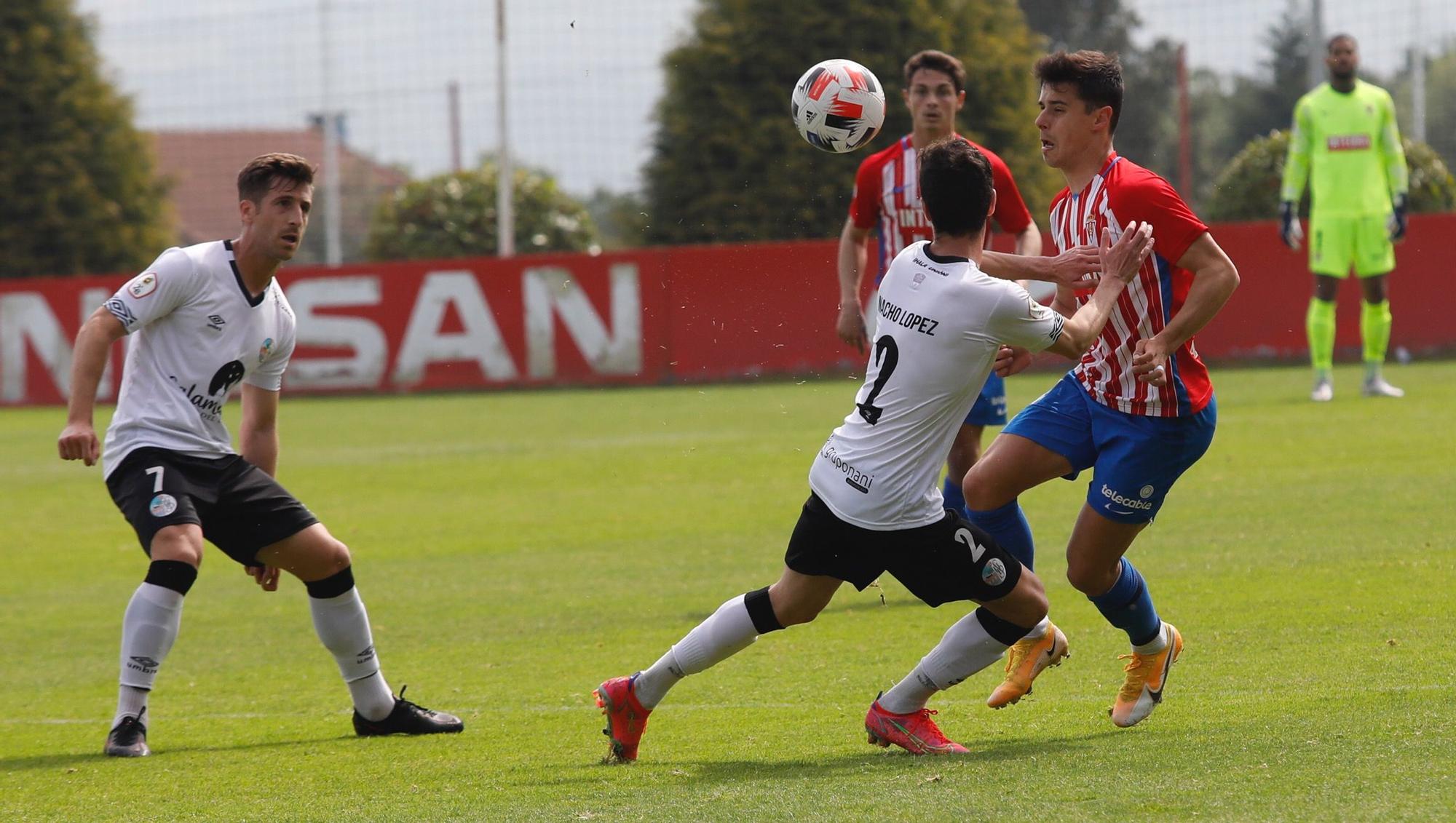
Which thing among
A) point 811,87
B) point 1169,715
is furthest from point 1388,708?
point 811,87

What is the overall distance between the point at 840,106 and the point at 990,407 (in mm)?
1655

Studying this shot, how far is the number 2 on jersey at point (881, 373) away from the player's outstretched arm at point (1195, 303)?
0.73 metres

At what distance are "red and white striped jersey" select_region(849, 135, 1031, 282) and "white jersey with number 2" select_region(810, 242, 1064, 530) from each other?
2.89 m

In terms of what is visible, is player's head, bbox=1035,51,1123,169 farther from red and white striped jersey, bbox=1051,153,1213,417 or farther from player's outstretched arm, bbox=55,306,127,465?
player's outstretched arm, bbox=55,306,127,465

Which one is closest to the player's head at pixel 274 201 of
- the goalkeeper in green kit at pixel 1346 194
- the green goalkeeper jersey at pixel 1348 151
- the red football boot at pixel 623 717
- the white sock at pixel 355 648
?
the white sock at pixel 355 648

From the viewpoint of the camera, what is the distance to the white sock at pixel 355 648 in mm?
5633

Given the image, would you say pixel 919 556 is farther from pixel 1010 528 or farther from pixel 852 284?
pixel 852 284

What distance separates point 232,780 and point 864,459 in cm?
210

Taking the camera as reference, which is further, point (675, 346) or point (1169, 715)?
point (675, 346)

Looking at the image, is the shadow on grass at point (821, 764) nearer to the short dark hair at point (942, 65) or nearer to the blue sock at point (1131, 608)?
the blue sock at point (1131, 608)

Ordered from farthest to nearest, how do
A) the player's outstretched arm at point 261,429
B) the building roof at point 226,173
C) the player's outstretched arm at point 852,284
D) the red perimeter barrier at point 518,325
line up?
the building roof at point 226,173 → the red perimeter barrier at point 518,325 → the player's outstretched arm at point 852,284 → the player's outstretched arm at point 261,429

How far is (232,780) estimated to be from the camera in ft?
16.0

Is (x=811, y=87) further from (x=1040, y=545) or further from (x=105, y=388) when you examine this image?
(x=105, y=388)

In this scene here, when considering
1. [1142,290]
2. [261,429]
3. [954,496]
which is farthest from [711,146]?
[1142,290]
